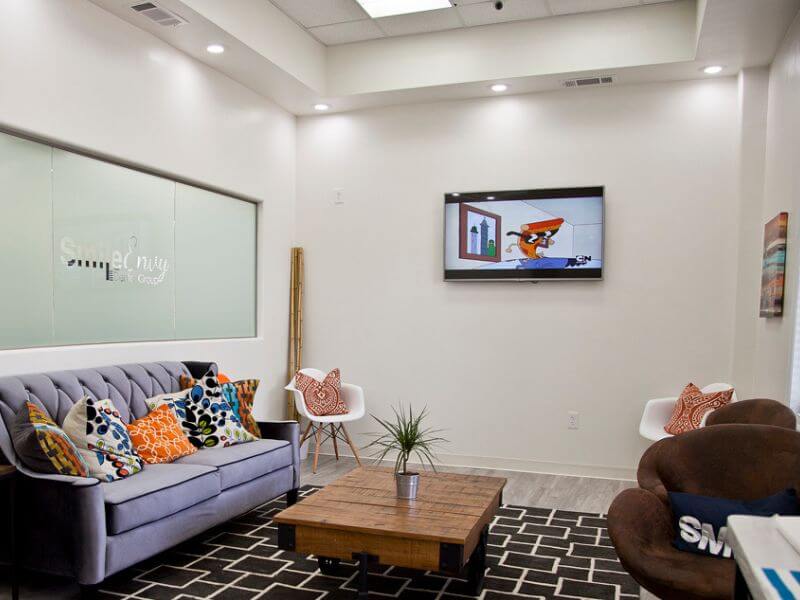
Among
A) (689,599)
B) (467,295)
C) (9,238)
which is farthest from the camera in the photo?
(467,295)

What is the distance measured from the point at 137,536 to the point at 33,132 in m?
2.14

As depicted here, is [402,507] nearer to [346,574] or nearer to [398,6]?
[346,574]

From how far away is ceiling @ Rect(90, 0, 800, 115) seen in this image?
4.71 metres

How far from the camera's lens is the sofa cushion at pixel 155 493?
309cm

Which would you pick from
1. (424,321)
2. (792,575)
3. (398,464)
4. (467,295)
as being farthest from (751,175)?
(792,575)

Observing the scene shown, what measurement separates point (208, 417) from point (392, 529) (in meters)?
1.74

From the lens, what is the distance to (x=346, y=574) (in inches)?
136

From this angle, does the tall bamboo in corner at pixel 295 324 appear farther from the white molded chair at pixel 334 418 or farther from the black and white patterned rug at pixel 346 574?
the black and white patterned rug at pixel 346 574

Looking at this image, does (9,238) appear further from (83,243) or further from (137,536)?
(137,536)

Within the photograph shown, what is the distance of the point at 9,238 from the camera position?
12.0ft

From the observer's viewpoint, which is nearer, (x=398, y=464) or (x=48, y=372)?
(x=398, y=464)

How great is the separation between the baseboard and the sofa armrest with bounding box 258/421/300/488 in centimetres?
172

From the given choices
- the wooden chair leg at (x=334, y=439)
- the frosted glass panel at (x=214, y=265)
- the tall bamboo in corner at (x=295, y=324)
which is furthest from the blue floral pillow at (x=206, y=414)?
the tall bamboo in corner at (x=295, y=324)

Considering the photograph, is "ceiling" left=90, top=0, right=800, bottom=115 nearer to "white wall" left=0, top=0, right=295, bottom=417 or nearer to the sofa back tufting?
"white wall" left=0, top=0, right=295, bottom=417
